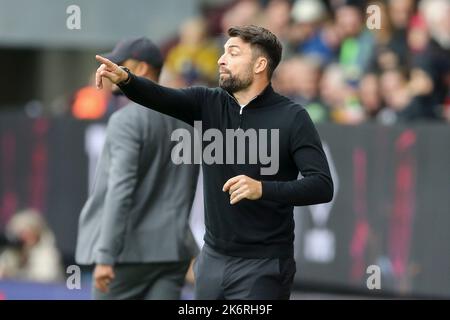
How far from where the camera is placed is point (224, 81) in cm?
656

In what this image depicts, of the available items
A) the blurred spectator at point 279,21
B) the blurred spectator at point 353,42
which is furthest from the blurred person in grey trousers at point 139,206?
the blurred spectator at point 279,21

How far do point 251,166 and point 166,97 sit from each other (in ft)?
1.92

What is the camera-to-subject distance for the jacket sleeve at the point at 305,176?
245 inches

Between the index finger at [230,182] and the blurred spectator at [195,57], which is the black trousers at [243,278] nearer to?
the index finger at [230,182]

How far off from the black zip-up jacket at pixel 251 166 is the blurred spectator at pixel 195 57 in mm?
8276

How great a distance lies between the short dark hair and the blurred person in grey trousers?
1.34 m

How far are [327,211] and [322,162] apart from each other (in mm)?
5401

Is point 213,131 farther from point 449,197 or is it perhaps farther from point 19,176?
point 19,176

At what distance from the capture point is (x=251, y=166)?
6.52 metres

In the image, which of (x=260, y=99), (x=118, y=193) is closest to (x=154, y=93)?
(x=260, y=99)

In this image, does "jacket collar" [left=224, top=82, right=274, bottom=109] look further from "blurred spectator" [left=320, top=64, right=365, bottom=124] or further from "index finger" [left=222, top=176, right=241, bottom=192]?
"blurred spectator" [left=320, top=64, right=365, bottom=124]

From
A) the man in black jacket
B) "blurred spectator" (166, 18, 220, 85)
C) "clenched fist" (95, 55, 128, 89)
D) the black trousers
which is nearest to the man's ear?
the man in black jacket

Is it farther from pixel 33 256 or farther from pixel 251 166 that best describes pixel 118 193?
pixel 33 256
